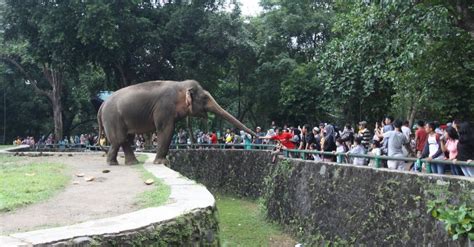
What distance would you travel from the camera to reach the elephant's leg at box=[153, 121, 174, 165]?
14688mm

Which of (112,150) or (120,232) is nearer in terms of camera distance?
(120,232)

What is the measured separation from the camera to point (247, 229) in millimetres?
15141

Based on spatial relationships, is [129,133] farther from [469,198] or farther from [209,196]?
[469,198]

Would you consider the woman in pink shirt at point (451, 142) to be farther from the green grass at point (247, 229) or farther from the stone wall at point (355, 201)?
the green grass at point (247, 229)

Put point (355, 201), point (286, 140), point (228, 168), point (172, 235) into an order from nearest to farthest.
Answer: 1. point (172, 235)
2. point (355, 201)
3. point (286, 140)
4. point (228, 168)

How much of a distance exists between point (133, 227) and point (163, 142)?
10.1 meters

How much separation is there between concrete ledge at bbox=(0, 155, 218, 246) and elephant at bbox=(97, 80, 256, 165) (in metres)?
7.98

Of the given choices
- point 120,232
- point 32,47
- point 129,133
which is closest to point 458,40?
point 129,133

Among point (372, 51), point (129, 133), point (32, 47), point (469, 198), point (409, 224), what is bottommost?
point (409, 224)

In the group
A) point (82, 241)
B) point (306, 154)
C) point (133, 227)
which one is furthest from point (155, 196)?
point (306, 154)

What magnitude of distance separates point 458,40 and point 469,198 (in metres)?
8.42

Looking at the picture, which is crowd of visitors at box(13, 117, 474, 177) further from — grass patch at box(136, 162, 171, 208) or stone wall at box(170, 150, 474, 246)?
grass patch at box(136, 162, 171, 208)

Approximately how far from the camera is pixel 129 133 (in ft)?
50.4

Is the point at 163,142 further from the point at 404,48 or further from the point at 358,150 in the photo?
the point at 404,48
